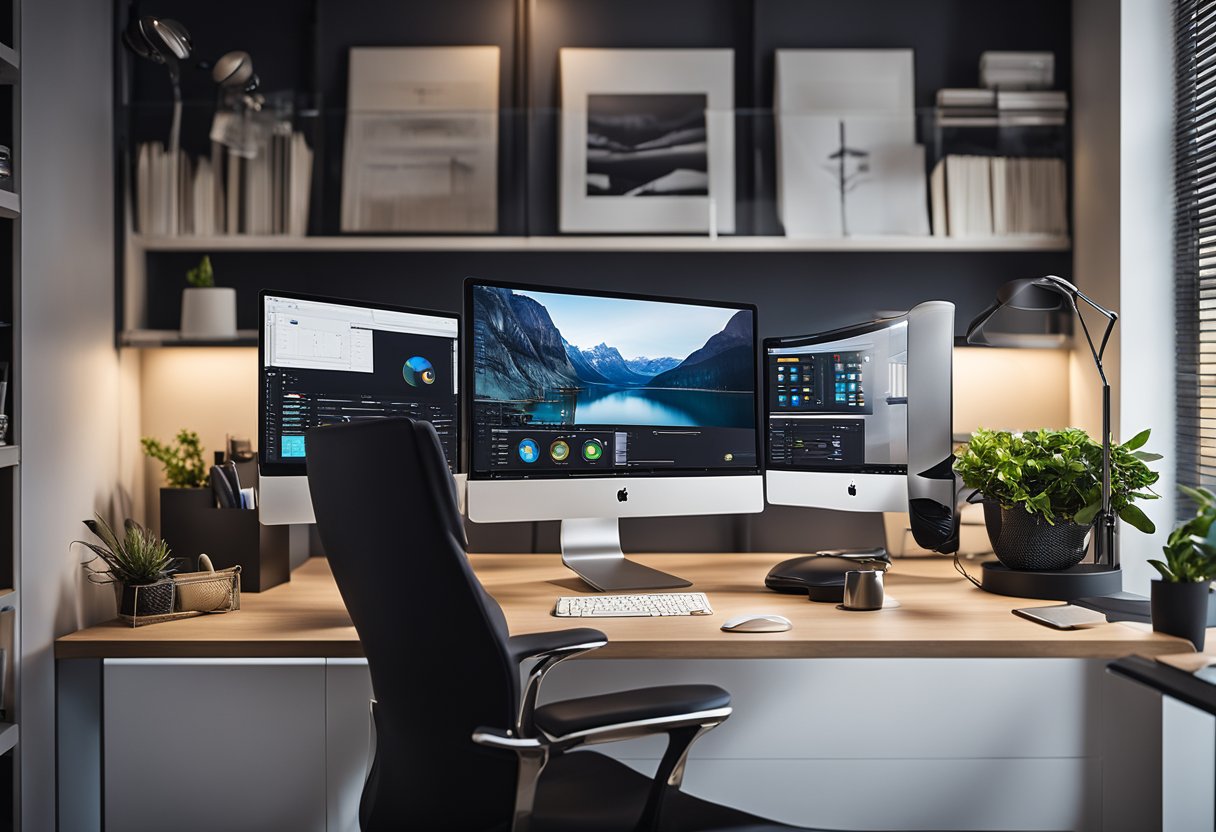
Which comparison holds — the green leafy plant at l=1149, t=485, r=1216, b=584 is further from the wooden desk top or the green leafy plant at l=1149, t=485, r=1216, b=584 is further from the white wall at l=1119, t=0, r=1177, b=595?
the white wall at l=1119, t=0, r=1177, b=595

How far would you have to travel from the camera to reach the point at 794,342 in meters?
2.23

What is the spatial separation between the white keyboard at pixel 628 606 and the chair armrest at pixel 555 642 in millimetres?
278

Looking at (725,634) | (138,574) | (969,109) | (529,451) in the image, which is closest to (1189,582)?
(725,634)

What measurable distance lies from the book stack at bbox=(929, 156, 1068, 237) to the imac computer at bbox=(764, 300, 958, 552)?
Result: 1.54 feet

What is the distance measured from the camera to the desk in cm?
162

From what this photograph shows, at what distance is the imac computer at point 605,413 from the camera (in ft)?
6.49

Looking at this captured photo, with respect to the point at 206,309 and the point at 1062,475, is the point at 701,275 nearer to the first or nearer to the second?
the point at 1062,475

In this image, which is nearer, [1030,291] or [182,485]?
[1030,291]

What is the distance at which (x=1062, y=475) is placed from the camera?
1.95 m

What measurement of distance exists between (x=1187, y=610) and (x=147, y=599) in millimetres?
1896

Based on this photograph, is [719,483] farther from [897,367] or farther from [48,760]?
[48,760]

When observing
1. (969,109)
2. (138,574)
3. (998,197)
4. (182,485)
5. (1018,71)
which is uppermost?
(1018,71)

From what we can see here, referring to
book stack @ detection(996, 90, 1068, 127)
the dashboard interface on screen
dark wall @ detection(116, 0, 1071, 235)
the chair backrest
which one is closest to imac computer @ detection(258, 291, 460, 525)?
the chair backrest

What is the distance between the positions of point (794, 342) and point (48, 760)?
5.95 feet
